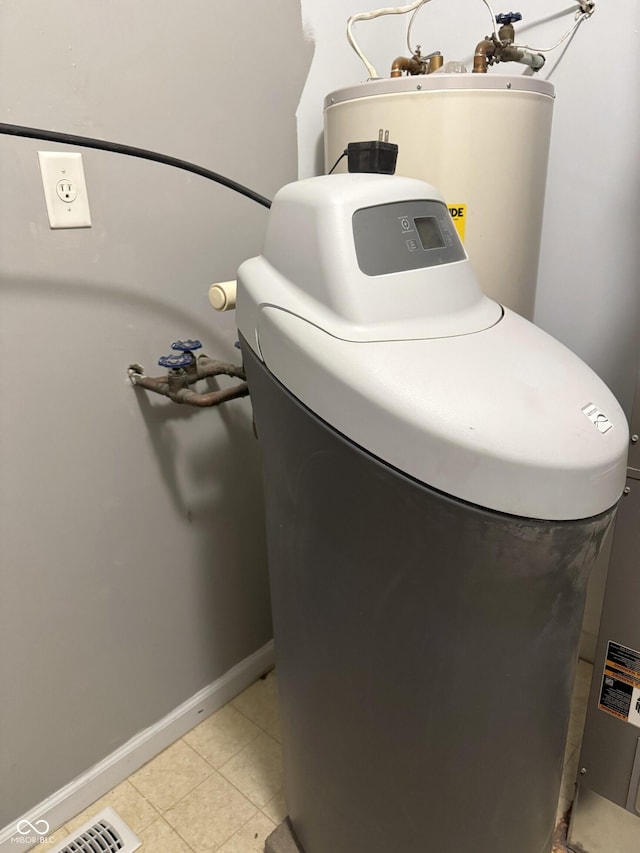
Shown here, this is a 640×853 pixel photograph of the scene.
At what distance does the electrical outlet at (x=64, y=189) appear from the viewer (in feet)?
2.69

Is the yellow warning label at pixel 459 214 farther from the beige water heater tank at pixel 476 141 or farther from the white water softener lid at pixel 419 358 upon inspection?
the white water softener lid at pixel 419 358

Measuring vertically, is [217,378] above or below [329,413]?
below

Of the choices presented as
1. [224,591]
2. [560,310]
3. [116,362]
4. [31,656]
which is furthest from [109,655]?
[560,310]

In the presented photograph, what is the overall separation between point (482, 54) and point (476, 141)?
0.22 metres

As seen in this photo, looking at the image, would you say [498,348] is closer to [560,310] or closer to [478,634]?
[478,634]

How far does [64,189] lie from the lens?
84cm

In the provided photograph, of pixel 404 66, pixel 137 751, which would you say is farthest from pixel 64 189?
pixel 137 751

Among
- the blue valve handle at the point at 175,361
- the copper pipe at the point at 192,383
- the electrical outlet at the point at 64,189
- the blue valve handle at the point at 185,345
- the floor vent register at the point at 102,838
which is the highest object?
the electrical outlet at the point at 64,189

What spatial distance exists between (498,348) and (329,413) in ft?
0.61

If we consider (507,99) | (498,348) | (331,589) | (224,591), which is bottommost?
(224,591)

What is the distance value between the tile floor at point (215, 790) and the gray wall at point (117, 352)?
0.30ft

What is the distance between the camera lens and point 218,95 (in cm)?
98

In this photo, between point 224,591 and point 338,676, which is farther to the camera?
point 224,591

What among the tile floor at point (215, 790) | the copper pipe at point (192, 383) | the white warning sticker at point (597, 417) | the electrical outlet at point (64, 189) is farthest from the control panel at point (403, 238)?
the tile floor at point (215, 790)
